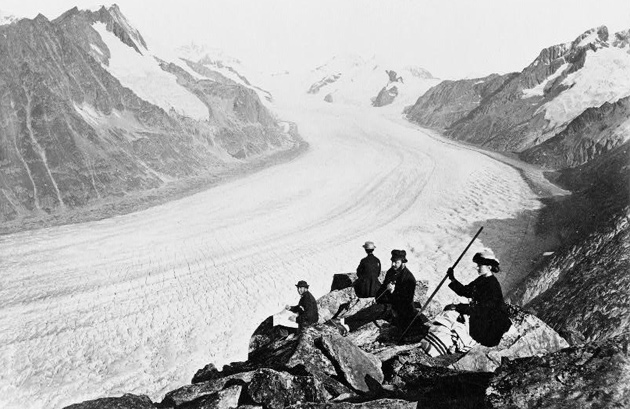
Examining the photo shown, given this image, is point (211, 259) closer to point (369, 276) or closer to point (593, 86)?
point (369, 276)

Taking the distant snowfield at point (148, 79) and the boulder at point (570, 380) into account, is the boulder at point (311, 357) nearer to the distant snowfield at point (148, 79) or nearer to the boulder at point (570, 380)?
the boulder at point (570, 380)

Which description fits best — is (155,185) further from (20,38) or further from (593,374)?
(593,374)

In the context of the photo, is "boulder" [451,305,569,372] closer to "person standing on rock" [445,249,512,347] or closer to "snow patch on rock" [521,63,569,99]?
"person standing on rock" [445,249,512,347]

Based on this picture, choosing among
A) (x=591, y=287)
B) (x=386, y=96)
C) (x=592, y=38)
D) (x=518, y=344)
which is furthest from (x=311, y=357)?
(x=386, y=96)

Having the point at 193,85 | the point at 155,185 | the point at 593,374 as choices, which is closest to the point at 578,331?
the point at 593,374

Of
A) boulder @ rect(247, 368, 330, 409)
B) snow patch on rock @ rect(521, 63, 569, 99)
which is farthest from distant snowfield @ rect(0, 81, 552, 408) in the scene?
snow patch on rock @ rect(521, 63, 569, 99)
